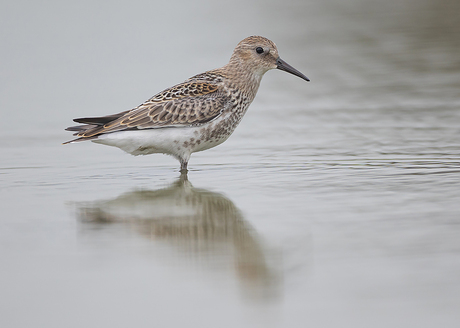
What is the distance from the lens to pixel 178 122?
28.2ft

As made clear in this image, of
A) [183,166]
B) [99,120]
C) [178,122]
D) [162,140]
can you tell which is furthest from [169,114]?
[99,120]

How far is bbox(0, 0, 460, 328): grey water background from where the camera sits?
4242 millimetres

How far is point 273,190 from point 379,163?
6.12 ft

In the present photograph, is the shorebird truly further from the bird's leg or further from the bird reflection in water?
the bird reflection in water

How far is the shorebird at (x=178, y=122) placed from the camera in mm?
8508

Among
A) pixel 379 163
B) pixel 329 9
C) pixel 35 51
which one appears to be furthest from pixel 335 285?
pixel 329 9

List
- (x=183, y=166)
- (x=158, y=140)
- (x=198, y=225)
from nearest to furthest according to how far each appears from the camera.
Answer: (x=198, y=225) < (x=158, y=140) < (x=183, y=166)

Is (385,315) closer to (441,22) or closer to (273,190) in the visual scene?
(273,190)

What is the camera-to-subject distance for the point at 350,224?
5746mm

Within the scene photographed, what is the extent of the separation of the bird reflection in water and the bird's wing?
1025 mm

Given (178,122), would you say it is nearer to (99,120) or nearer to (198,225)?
(99,120)

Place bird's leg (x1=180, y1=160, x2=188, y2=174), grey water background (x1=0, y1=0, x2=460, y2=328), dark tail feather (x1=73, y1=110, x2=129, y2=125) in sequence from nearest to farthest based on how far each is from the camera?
grey water background (x1=0, y1=0, x2=460, y2=328) < dark tail feather (x1=73, y1=110, x2=129, y2=125) < bird's leg (x1=180, y1=160, x2=188, y2=174)

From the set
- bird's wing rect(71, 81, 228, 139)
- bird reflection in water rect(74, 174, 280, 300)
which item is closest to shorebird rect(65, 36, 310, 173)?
bird's wing rect(71, 81, 228, 139)

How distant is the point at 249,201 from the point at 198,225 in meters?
0.96
